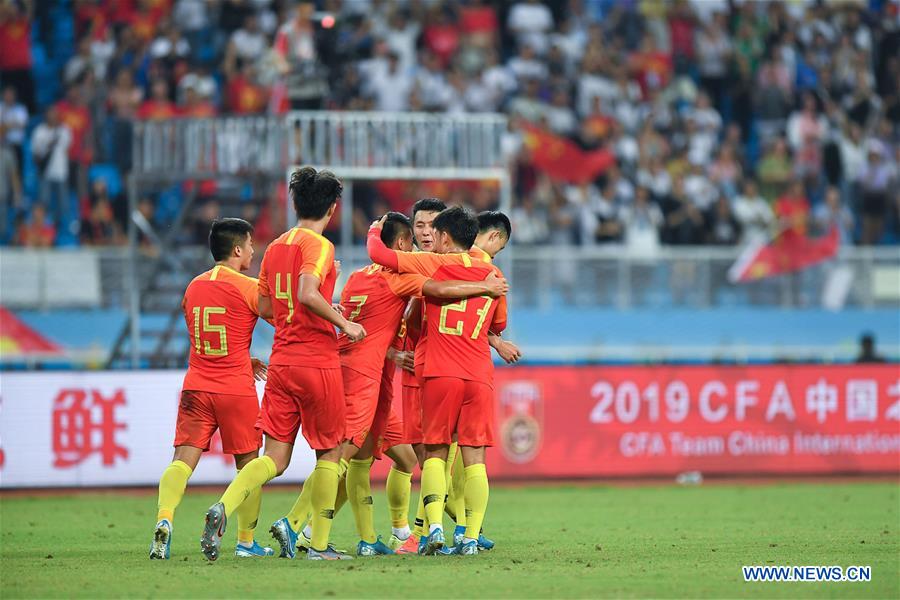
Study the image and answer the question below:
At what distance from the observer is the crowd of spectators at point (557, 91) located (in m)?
21.6

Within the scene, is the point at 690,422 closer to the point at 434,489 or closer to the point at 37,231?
the point at 434,489

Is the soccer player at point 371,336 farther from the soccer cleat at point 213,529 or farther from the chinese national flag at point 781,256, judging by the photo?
the chinese national flag at point 781,256

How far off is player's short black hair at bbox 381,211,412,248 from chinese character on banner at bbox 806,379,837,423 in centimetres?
985

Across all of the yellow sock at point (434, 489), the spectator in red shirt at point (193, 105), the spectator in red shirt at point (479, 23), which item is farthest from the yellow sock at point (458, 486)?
the spectator in red shirt at point (479, 23)

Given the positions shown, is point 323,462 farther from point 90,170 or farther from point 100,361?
point 90,170

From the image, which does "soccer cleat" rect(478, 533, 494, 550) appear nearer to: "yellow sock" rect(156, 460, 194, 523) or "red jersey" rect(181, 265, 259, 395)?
"red jersey" rect(181, 265, 259, 395)

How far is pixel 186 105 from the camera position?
2181cm

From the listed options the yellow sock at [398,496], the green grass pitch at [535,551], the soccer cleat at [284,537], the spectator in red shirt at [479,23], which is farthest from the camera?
→ the spectator in red shirt at [479,23]

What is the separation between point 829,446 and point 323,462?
10.9m

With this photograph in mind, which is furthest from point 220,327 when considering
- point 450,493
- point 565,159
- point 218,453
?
point 565,159

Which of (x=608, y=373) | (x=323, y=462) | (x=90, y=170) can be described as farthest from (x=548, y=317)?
(x=323, y=462)

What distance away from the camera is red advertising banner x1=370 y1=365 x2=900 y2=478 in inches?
727

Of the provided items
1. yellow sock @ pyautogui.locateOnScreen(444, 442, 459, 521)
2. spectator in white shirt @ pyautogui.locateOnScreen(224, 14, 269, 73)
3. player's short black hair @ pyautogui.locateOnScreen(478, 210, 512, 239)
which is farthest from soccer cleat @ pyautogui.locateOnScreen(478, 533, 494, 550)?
spectator in white shirt @ pyautogui.locateOnScreen(224, 14, 269, 73)

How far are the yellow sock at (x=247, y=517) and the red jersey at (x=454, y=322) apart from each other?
153 centimetres
